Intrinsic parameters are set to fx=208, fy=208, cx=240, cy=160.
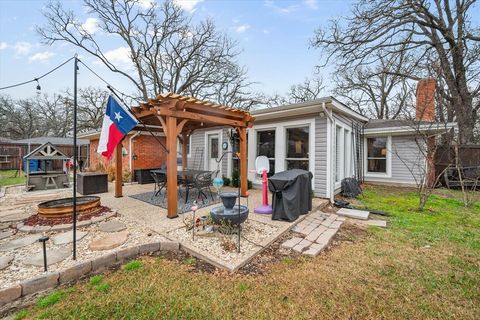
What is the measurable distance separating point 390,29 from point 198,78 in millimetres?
13262

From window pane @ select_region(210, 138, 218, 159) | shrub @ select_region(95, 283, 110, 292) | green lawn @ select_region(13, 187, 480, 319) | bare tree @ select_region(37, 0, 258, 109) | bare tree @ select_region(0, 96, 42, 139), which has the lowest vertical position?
green lawn @ select_region(13, 187, 480, 319)

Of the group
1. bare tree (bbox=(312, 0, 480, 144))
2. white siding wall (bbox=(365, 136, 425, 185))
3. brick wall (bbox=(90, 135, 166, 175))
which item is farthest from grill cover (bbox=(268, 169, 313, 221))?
bare tree (bbox=(312, 0, 480, 144))

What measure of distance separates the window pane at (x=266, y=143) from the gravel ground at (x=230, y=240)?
380cm

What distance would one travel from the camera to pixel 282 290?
2225mm

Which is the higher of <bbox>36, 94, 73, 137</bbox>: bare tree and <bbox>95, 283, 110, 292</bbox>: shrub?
<bbox>36, 94, 73, 137</bbox>: bare tree

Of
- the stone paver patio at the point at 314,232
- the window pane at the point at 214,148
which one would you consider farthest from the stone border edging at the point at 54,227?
the window pane at the point at 214,148

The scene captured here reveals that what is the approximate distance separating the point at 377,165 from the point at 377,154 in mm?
501

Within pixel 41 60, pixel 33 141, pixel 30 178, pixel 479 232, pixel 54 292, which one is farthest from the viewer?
pixel 33 141

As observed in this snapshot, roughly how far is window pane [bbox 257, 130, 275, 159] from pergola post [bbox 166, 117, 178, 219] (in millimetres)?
3933

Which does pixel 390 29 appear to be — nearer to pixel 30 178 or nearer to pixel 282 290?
pixel 282 290

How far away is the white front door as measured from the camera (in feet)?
30.3

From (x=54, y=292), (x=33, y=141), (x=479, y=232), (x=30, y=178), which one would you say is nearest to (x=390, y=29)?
(x=479, y=232)

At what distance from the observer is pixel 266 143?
757 centimetres

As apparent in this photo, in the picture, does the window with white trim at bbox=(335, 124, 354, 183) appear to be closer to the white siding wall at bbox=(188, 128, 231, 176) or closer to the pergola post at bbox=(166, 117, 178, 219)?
the white siding wall at bbox=(188, 128, 231, 176)
